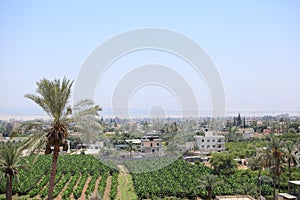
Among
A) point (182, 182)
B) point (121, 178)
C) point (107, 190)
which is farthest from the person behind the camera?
point (121, 178)

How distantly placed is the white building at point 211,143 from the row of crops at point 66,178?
25082 millimetres

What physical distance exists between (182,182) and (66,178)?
10.6 metres

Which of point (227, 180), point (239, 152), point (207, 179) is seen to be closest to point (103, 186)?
point (207, 179)

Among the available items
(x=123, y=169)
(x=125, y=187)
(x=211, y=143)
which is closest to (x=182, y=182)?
(x=125, y=187)

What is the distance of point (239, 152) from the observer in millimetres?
45531

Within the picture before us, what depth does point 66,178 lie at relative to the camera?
28.7 metres

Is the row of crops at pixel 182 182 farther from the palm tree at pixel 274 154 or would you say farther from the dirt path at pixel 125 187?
the palm tree at pixel 274 154

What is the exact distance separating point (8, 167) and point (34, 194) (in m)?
7.51

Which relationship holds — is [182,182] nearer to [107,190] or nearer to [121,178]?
[121,178]

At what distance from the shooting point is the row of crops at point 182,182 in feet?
78.7

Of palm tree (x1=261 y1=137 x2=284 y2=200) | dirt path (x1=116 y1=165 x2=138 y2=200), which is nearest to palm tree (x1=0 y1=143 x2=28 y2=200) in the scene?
dirt path (x1=116 y1=165 x2=138 y2=200)

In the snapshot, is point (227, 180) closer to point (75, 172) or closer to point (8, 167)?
point (75, 172)

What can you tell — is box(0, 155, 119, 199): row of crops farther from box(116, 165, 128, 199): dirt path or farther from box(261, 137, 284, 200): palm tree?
box(261, 137, 284, 200): palm tree

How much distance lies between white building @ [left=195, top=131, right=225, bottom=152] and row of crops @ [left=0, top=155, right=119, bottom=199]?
25082 mm
